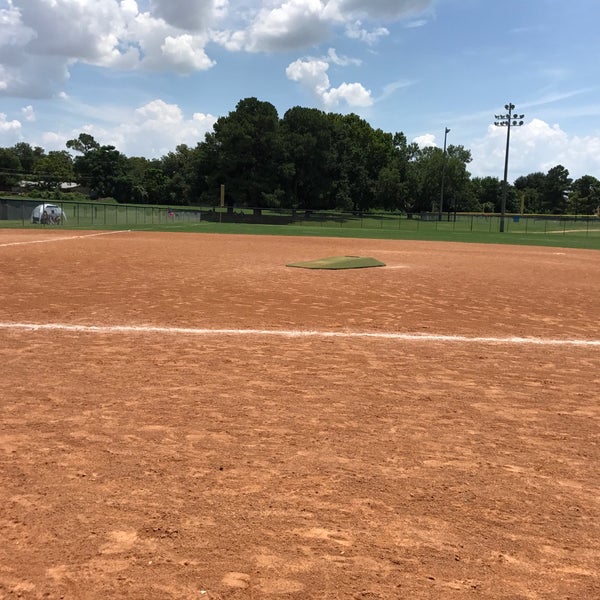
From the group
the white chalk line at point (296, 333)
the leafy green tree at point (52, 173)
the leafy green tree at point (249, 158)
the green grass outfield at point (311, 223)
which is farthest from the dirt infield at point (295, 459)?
the leafy green tree at point (52, 173)

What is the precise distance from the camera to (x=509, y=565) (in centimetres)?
255

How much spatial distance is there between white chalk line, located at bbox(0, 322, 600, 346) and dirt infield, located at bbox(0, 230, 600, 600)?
63mm

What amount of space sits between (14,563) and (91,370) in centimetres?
322

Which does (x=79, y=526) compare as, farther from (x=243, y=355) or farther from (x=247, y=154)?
(x=247, y=154)

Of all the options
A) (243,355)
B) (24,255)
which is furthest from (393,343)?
(24,255)

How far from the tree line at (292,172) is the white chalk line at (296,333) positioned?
219 ft

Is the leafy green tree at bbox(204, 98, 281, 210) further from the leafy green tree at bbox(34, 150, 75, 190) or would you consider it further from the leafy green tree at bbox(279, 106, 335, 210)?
the leafy green tree at bbox(34, 150, 75, 190)

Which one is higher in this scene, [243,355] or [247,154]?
[247,154]

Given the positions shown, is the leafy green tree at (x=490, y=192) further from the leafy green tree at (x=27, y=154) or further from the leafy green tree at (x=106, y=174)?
the leafy green tree at (x=27, y=154)

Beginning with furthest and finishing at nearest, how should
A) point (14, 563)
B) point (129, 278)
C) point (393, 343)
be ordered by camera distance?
point (129, 278) < point (393, 343) < point (14, 563)

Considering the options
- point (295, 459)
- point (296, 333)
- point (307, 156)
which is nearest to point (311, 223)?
point (307, 156)

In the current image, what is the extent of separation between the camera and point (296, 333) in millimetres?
7633

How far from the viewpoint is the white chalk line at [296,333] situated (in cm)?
741

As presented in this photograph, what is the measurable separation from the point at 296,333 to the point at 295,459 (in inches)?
160
